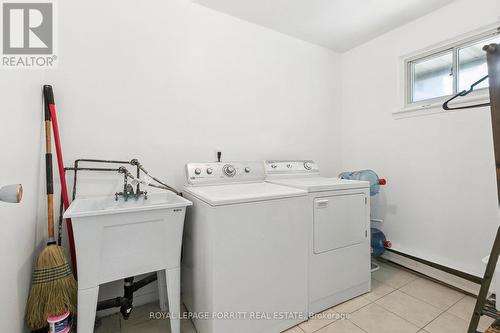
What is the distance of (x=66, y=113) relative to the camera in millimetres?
1506

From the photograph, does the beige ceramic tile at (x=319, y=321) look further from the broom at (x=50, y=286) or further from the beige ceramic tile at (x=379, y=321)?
the broom at (x=50, y=286)

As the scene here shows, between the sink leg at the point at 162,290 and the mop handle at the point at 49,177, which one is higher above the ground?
the mop handle at the point at 49,177

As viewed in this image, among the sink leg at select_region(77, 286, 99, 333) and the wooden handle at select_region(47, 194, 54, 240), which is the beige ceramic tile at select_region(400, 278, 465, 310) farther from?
the wooden handle at select_region(47, 194, 54, 240)

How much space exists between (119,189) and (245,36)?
5.75ft

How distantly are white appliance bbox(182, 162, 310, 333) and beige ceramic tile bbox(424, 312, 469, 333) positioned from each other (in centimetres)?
81

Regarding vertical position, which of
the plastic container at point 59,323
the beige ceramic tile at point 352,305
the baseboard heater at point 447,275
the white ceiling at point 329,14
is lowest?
the beige ceramic tile at point 352,305

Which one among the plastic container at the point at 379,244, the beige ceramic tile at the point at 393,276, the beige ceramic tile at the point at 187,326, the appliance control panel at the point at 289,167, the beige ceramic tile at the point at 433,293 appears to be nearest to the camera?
the beige ceramic tile at the point at 187,326

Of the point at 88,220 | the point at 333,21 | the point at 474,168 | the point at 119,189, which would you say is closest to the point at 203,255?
the point at 88,220

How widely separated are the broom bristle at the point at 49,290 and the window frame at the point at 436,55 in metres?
2.97

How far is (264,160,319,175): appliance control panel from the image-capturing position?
2141 millimetres

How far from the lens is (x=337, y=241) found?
170cm

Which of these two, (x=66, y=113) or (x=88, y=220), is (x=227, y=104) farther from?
(x=88, y=220)

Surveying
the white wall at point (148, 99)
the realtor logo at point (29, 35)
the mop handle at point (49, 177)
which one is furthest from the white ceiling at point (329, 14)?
the mop handle at point (49, 177)

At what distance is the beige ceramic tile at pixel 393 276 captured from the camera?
2020 mm
